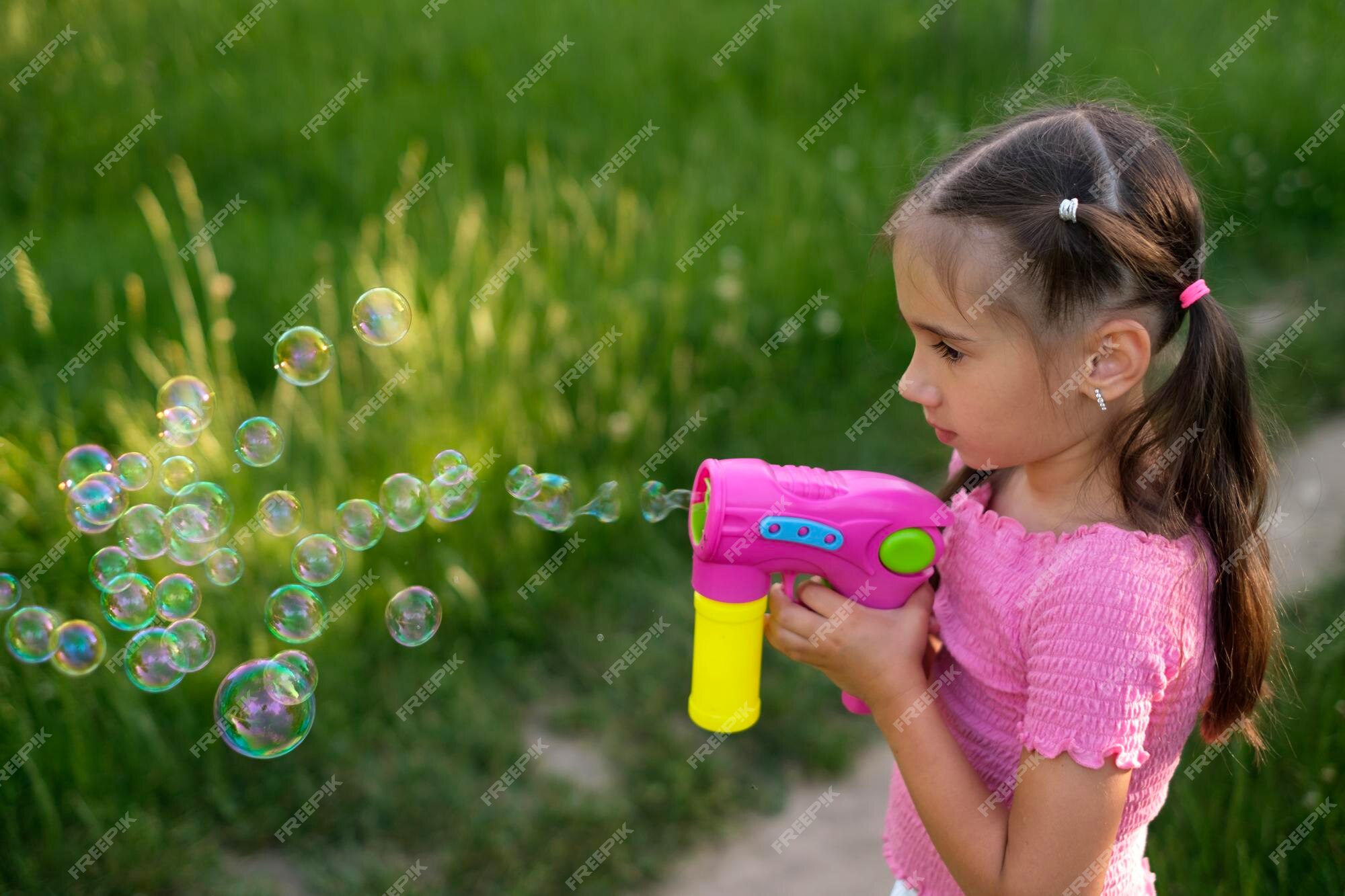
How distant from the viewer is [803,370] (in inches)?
159

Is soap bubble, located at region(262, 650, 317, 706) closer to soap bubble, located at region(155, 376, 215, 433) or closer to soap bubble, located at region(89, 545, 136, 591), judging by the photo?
soap bubble, located at region(89, 545, 136, 591)

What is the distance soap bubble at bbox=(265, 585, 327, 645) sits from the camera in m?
2.16

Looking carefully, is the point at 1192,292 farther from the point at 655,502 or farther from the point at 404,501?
the point at 404,501

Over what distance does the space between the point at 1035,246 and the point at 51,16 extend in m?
5.22

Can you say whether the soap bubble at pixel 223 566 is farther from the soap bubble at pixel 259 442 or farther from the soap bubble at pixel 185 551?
the soap bubble at pixel 259 442

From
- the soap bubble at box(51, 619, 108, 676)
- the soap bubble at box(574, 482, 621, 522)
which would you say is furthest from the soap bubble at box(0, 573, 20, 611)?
the soap bubble at box(574, 482, 621, 522)

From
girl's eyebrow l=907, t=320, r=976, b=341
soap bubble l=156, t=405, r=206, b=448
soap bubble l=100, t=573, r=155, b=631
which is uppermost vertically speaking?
soap bubble l=156, t=405, r=206, b=448

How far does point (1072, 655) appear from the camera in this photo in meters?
1.35

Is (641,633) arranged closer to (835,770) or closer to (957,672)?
(835,770)

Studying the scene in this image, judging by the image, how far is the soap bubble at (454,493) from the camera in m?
2.26

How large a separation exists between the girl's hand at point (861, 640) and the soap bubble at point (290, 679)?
2.81 ft

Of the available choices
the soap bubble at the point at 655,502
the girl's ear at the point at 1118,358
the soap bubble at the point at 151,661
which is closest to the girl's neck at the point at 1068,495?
the girl's ear at the point at 1118,358

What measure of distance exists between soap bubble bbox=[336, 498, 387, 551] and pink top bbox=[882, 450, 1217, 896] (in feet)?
3.74

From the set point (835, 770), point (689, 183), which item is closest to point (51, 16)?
point (689, 183)
